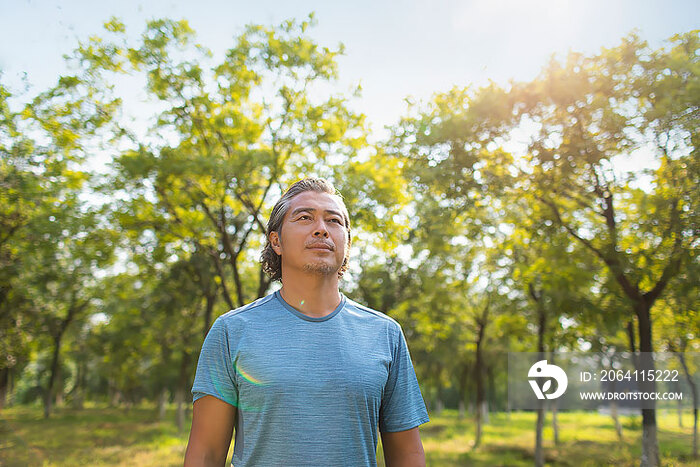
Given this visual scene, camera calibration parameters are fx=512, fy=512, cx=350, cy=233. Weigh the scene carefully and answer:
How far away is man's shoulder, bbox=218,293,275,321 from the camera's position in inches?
79.4

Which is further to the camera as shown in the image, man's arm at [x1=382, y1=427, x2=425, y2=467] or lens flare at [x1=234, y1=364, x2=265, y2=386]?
man's arm at [x1=382, y1=427, x2=425, y2=467]

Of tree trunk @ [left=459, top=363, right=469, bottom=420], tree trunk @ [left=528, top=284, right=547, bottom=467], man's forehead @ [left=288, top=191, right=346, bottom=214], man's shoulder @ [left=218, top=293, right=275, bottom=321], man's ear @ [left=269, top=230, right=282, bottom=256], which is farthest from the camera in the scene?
tree trunk @ [left=459, top=363, right=469, bottom=420]

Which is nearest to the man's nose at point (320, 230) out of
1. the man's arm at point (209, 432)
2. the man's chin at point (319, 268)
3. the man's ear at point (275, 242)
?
the man's chin at point (319, 268)

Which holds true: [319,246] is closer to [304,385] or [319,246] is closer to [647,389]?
[304,385]

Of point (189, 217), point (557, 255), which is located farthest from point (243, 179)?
point (557, 255)

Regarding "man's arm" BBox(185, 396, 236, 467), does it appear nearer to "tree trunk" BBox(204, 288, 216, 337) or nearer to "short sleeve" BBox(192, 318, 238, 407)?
"short sleeve" BBox(192, 318, 238, 407)

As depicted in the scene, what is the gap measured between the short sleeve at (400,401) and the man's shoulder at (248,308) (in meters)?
0.55

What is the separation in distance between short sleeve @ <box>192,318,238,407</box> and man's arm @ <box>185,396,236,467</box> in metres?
0.03

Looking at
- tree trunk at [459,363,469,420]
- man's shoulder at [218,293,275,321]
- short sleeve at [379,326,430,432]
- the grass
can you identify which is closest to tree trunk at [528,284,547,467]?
the grass

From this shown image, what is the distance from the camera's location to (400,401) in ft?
6.74

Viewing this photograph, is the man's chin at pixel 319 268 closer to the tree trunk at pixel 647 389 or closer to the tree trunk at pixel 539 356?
the tree trunk at pixel 647 389

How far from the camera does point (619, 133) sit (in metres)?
10.2

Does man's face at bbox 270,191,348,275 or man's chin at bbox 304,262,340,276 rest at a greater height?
man's face at bbox 270,191,348,275

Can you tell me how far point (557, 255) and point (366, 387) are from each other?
11394mm
